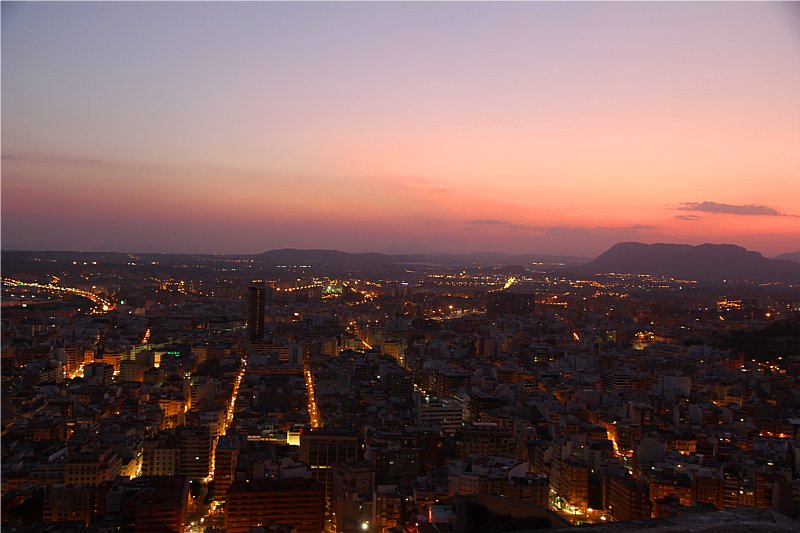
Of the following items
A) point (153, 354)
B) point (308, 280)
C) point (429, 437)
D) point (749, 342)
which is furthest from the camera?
point (308, 280)

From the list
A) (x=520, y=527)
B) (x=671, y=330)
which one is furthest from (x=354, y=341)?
(x=520, y=527)

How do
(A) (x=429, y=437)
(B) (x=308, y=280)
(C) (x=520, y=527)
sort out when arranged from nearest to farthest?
(C) (x=520, y=527)
(A) (x=429, y=437)
(B) (x=308, y=280)

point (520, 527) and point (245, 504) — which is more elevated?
point (520, 527)

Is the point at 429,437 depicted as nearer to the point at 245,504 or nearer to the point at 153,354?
the point at 245,504

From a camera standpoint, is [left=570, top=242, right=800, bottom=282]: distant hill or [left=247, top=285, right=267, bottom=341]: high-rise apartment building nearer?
[left=247, top=285, right=267, bottom=341]: high-rise apartment building

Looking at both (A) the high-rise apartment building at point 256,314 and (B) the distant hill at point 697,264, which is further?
(B) the distant hill at point 697,264

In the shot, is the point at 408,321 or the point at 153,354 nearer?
the point at 153,354

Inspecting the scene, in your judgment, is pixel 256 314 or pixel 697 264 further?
pixel 697 264
